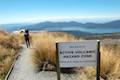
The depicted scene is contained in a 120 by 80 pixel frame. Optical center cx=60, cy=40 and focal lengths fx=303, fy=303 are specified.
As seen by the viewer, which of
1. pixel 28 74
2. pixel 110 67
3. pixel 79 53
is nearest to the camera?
pixel 79 53

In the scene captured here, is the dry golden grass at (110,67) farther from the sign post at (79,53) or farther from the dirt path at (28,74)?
the sign post at (79,53)

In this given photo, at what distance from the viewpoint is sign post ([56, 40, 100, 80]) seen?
9539mm

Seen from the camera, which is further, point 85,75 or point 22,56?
point 22,56

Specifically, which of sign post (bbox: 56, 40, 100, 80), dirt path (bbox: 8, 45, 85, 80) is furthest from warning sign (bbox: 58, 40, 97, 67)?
dirt path (bbox: 8, 45, 85, 80)

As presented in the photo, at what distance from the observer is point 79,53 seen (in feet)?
31.3

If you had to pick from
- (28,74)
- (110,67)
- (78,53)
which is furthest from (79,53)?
(28,74)

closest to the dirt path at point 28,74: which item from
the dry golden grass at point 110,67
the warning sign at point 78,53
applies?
the dry golden grass at point 110,67

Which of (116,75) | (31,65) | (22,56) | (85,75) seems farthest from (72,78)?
(22,56)

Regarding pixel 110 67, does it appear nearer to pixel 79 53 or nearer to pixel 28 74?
pixel 79 53

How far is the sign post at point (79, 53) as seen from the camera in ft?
31.3

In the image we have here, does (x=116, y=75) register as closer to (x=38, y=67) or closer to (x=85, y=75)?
(x=85, y=75)

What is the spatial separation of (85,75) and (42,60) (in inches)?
130

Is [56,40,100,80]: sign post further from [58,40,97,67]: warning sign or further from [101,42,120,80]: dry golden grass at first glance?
[101,42,120,80]: dry golden grass

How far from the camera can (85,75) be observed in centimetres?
1100
